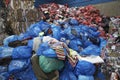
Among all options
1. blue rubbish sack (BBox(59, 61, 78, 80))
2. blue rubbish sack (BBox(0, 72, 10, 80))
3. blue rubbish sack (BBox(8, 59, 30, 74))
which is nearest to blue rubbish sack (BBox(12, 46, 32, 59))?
blue rubbish sack (BBox(8, 59, 30, 74))

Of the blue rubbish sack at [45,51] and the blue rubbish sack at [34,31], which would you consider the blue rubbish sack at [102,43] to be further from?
the blue rubbish sack at [34,31]

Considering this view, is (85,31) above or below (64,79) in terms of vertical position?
above

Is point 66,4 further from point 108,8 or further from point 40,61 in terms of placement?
point 40,61

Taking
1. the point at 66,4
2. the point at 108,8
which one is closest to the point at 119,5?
the point at 108,8

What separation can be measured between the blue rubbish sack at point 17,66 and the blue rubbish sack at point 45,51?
414 mm

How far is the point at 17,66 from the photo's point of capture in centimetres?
592

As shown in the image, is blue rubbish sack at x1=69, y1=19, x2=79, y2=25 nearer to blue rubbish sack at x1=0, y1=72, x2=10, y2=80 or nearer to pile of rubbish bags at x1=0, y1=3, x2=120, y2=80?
pile of rubbish bags at x1=0, y1=3, x2=120, y2=80

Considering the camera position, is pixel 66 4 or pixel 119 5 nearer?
pixel 119 5

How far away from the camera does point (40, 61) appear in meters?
5.68

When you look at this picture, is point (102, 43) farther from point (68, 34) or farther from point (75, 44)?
point (68, 34)

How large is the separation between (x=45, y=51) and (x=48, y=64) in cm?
29

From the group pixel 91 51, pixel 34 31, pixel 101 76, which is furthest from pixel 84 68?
pixel 34 31

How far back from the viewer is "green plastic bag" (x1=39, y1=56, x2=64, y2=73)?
558 centimetres

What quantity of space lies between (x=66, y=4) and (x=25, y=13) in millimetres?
2259
